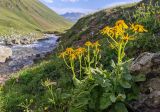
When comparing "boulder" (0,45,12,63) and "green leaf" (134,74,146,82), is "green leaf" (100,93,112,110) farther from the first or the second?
"boulder" (0,45,12,63)

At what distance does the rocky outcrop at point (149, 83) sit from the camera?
808 cm

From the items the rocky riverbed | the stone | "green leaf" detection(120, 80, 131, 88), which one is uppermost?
the stone

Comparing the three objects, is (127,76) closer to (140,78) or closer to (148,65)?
(140,78)

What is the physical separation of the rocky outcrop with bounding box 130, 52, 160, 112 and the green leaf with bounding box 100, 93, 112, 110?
2.23 feet

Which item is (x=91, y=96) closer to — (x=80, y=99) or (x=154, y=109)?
(x=80, y=99)

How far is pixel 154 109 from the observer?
8.00 meters

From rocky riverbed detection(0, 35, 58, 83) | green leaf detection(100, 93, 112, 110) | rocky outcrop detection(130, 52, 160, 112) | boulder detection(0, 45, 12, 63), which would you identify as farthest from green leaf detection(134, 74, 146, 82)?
boulder detection(0, 45, 12, 63)

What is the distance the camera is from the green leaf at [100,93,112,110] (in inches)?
313

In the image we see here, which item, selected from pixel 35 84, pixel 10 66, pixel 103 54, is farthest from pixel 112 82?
pixel 10 66

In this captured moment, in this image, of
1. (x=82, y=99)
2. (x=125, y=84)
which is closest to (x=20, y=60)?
(x=82, y=99)

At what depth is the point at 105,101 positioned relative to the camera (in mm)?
8047

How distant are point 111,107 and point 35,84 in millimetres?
8402

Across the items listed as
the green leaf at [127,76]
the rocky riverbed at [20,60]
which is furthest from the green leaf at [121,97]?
the rocky riverbed at [20,60]

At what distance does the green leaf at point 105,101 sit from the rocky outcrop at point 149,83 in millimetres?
681
